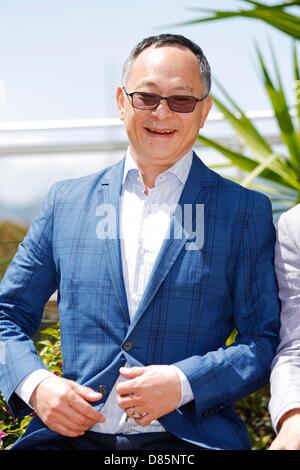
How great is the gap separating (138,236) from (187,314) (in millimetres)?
244

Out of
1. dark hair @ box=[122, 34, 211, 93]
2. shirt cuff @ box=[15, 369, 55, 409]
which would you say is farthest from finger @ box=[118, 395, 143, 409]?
dark hair @ box=[122, 34, 211, 93]

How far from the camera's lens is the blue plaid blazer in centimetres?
219

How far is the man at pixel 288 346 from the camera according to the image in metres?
2.07

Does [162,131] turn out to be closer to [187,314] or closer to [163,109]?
[163,109]

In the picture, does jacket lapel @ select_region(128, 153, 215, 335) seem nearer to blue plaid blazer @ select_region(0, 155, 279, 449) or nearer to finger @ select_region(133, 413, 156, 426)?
blue plaid blazer @ select_region(0, 155, 279, 449)

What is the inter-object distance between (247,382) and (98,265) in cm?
47

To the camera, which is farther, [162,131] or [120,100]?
[120,100]

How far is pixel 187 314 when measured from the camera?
2.23m

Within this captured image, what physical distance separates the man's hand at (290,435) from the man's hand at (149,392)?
0.25 metres

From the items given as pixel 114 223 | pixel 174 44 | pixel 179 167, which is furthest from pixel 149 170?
pixel 174 44

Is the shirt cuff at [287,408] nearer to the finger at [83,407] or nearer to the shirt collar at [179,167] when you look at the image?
the finger at [83,407]

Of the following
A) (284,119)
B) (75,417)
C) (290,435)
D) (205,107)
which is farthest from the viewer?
(284,119)

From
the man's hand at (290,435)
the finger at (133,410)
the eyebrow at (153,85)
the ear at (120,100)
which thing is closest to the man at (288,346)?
the man's hand at (290,435)

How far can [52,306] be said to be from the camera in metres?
3.79
